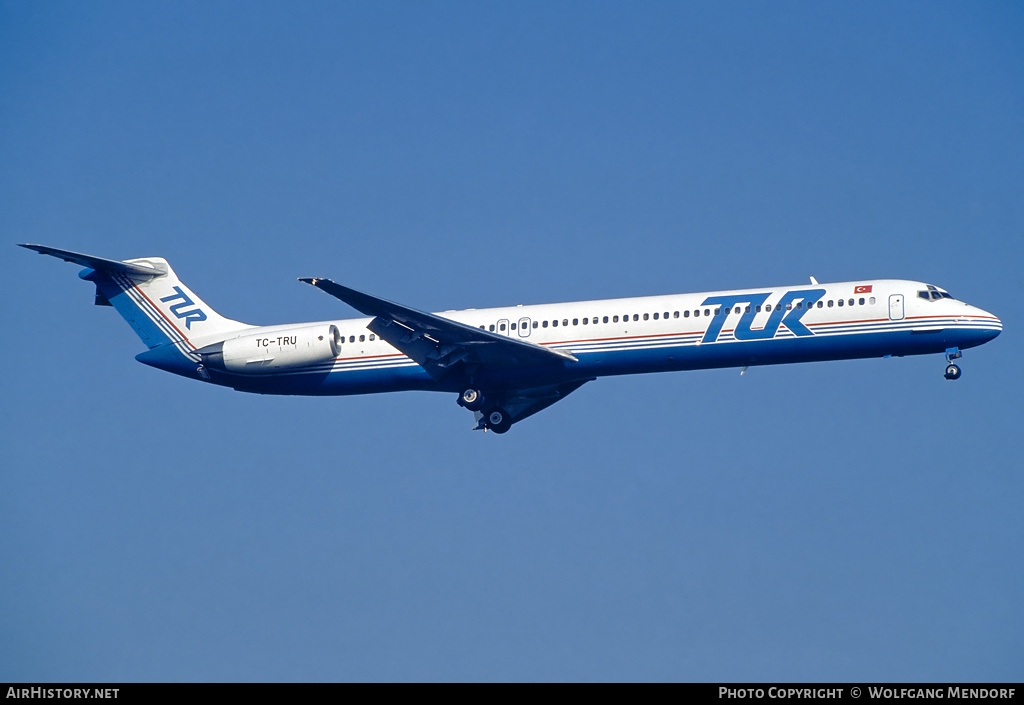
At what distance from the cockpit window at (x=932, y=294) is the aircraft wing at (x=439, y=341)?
10.7 m

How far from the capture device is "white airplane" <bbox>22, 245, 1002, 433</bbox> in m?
37.5

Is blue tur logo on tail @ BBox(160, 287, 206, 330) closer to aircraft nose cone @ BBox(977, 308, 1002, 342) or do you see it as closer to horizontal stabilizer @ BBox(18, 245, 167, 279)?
horizontal stabilizer @ BBox(18, 245, 167, 279)

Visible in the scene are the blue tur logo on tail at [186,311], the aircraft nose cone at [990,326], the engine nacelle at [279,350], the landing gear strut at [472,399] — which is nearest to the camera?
the aircraft nose cone at [990,326]

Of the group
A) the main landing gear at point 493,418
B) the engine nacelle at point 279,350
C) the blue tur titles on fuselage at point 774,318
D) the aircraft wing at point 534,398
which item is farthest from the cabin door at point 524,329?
the engine nacelle at point 279,350

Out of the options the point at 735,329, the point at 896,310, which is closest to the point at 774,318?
the point at 735,329

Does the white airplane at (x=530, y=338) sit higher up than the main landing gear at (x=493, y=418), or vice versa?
the white airplane at (x=530, y=338)

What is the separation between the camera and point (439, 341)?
39250mm

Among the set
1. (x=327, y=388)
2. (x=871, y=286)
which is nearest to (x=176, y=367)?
(x=327, y=388)

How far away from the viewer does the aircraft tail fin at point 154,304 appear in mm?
43156

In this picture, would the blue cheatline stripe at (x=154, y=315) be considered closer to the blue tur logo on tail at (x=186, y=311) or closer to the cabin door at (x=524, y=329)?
the blue tur logo on tail at (x=186, y=311)

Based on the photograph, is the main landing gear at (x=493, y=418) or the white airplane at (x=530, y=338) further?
the main landing gear at (x=493, y=418)
